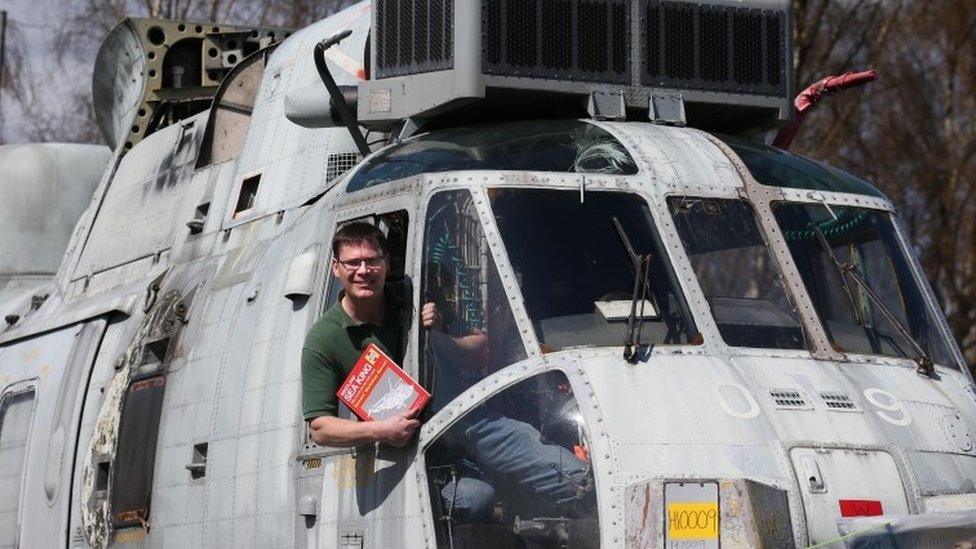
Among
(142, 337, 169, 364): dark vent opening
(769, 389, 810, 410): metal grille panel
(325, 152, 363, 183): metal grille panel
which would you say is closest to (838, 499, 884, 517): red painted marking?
(769, 389, 810, 410): metal grille panel

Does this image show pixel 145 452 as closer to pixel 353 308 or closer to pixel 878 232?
pixel 353 308

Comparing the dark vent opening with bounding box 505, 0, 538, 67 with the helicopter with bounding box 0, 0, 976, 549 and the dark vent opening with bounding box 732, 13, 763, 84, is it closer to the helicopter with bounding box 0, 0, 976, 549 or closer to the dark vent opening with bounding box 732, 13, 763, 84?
the helicopter with bounding box 0, 0, 976, 549

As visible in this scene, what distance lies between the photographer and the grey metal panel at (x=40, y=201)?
11820mm

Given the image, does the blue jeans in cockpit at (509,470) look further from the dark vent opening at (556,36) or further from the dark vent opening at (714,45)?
the dark vent opening at (714,45)

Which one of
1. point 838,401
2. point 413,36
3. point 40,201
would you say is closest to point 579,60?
point 413,36

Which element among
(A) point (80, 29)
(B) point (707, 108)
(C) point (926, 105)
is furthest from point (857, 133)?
(B) point (707, 108)

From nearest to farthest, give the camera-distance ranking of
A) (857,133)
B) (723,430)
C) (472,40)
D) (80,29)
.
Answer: (723,430), (472,40), (80,29), (857,133)

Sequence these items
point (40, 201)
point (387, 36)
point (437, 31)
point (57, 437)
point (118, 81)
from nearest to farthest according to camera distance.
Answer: point (437, 31) → point (387, 36) → point (57, 437) → point (118, 81) → point (40, 201)

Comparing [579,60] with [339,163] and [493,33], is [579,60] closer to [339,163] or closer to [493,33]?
[493,33]

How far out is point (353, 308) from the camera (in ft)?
22.7

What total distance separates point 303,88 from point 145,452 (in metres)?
1.73

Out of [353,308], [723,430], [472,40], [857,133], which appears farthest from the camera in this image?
[857,133]

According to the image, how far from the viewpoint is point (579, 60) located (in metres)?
7.71

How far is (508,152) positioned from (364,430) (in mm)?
1281
